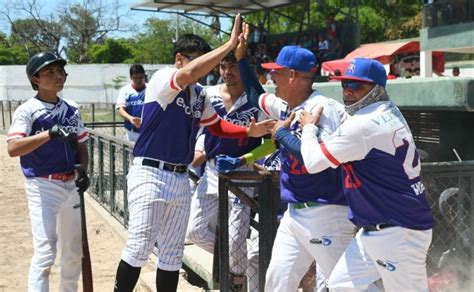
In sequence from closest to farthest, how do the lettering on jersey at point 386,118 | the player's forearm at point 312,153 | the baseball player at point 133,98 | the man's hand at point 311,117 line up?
the lettering on jersey at point 386,118 < the player's forearm at point 312,153 < the man's hand at point 311,117 < the baseball player at point 133,98

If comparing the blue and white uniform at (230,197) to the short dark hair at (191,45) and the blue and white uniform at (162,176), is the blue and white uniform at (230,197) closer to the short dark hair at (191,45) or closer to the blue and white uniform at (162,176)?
the short dark hair at (191,45)

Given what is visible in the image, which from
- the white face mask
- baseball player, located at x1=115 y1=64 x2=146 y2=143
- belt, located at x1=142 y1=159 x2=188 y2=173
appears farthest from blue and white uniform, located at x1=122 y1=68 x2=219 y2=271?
baseball player, located at x1=115 y1=64 x2=146 y2=143

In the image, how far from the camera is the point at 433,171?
4082mm

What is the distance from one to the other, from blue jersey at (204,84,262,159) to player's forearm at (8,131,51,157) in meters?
1.24

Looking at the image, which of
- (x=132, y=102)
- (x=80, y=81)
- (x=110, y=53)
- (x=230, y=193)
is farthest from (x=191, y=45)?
(x=110, y=53)

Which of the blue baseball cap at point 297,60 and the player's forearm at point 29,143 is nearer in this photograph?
the blue baseball cap at point 297,60

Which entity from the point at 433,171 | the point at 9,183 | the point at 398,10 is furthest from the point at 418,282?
the point at 398,10

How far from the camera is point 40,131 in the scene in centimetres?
448

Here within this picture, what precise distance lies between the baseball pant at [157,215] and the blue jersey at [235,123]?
748 mm

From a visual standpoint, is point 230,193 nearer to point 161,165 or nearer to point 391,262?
point 161,165

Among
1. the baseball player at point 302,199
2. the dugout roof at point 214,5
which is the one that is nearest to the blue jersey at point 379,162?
the baseball player at point 302,199

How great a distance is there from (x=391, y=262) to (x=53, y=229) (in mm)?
2479

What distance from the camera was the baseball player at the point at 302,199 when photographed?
11.7ft

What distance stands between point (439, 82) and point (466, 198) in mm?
941
